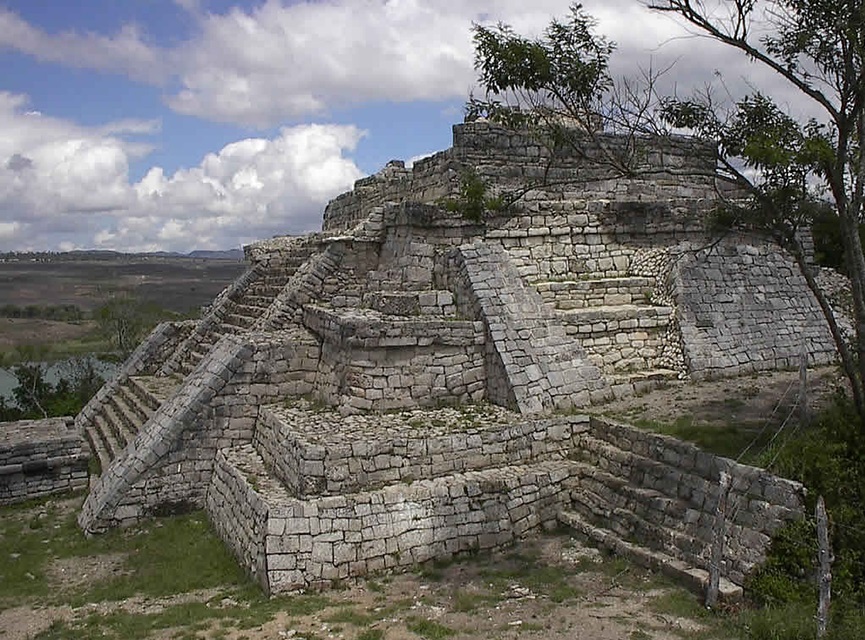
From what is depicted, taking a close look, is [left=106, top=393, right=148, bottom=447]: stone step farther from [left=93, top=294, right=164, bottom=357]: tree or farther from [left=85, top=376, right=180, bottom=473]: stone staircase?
[left=93, top=294, right=164, bottom=357]: tree

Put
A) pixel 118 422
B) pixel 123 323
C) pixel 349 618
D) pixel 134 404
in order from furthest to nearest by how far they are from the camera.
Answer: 1. pixel 123 323
2. pixel 134 404
3. pixel 118 422
4. pixel 349 618

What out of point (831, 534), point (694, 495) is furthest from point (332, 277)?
point (831, 534)

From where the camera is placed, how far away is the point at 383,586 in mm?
7496

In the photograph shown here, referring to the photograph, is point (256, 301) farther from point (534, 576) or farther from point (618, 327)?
point (534, 576)

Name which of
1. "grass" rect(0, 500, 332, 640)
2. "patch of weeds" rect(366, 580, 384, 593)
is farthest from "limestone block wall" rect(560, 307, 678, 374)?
"grass" rect(0, 500, 332, 640)

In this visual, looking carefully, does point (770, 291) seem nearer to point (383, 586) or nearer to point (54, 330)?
point (383, 586)

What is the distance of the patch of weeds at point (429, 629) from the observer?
6263 mm

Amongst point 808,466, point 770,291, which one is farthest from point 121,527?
point 770,291

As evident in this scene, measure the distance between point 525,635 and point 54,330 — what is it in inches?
1898

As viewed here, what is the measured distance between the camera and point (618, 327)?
1096cm

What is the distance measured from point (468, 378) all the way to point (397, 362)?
105 cm

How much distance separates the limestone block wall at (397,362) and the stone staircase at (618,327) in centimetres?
169

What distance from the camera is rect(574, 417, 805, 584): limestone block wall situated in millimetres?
6730

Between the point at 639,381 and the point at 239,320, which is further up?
the point at 239,320
